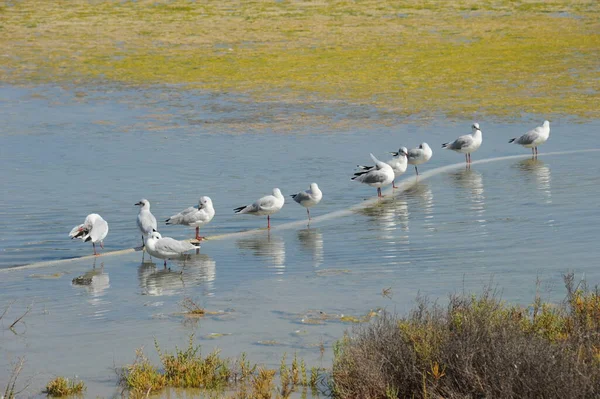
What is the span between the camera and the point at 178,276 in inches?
518

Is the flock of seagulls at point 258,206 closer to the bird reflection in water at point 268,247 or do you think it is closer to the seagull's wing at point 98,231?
the seagull's wing at point 98,231

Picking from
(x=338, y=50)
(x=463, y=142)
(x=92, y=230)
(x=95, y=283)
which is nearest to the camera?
(x=95, y=283)

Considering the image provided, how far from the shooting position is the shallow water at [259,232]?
10.3 metres

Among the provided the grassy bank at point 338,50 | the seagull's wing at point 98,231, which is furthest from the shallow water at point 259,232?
the grassy bank at point 338,50

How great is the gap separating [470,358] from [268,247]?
7561 mm

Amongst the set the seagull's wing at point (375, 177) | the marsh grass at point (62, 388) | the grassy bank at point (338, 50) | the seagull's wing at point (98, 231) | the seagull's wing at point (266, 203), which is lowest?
the marsh grass at point (62, 388)

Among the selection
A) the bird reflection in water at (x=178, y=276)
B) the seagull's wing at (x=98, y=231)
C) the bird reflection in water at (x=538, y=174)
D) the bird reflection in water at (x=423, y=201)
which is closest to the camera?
the bird reflection in water at (x=178, y=276)

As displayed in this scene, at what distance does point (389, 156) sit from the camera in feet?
77.7

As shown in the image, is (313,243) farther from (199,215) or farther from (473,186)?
(473,186)

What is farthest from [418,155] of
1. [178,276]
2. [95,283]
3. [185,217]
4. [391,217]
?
[95,283]

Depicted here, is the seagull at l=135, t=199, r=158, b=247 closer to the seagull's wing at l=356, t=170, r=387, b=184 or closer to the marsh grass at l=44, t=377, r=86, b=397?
the seagull's wing at l=356, t=170, r=387, b=184

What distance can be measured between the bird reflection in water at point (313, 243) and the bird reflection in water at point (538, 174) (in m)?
4.10

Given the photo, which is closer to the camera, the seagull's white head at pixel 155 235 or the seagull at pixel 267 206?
the seagull's white head at pixel 155 235

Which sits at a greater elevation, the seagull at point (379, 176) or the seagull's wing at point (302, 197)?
the seagull at point (379, 176)
